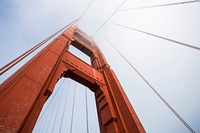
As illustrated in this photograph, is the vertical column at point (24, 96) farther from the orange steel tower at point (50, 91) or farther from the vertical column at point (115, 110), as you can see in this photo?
the vertical column at point (115, 110)

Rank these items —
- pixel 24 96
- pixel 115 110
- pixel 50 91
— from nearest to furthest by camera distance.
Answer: pixel 24 96
pixel 50 91
pixel 115 110

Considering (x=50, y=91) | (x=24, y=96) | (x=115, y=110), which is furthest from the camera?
(x=115, y=110)

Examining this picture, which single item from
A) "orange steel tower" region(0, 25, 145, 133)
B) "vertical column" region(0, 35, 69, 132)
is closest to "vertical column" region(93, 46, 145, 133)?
"orange steel tower" region(0, 25, 145, 133)

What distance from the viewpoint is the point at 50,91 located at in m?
2.51

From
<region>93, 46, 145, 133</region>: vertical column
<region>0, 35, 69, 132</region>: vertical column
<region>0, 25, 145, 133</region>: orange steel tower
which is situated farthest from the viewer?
<region>93, 46, 145, 133</region>: vertical column

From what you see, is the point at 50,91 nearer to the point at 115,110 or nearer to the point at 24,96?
the point at 24,96

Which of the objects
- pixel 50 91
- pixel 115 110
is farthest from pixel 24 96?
pixel 115 110

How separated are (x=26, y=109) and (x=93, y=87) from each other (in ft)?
9.10

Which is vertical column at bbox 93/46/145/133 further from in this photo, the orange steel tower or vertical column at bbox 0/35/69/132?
vertical column at bbox 0/35/69/132

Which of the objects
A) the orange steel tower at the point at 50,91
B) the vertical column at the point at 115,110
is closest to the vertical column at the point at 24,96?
the orange steel tower at the point at 50,91

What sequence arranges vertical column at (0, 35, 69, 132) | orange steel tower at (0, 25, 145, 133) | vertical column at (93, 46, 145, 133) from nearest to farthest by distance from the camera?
vertical column at (0, 35, 69, 132)
orange steel tower at (0, 25, 145, 133)
vertical column at (93, 46, 145, 133)

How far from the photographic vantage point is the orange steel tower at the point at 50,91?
5.20ft

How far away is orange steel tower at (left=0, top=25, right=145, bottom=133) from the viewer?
1584mm

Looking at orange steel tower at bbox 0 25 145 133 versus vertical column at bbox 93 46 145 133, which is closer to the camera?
orange steel tower at bbox 0 25 145 133
